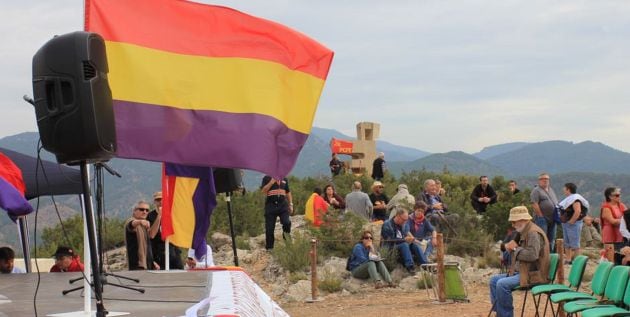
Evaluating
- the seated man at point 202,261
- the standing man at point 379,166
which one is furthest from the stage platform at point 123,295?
the standing man at point 379,166

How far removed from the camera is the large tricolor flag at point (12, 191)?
11.8m

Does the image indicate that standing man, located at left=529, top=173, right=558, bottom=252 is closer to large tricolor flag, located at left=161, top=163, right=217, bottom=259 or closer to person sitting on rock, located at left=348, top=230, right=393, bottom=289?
person sitting on rock, located at left=348, top=230, right=393, bottom=289

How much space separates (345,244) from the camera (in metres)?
22.1

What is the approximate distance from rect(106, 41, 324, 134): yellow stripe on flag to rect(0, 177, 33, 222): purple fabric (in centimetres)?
391

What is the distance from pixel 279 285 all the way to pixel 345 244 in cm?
220

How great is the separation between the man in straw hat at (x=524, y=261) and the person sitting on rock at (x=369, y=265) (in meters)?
6.70

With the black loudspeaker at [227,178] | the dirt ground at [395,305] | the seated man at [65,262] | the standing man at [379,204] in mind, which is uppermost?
the black loudspeaker at [227,178]

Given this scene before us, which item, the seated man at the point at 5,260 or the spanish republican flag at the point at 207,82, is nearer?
the spanish republican flag at the point at 207,82

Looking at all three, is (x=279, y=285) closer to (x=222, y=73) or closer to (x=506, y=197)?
(x=506, y=197)

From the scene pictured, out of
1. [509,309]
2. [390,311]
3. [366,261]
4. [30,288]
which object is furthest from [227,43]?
[366,261]

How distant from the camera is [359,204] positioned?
22359 mm

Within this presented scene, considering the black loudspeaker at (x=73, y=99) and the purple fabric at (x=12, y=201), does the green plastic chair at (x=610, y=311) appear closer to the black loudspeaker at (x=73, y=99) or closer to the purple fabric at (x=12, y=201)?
the black loudspeaker at (x=73, y=99)

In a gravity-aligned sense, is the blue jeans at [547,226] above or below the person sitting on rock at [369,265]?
above

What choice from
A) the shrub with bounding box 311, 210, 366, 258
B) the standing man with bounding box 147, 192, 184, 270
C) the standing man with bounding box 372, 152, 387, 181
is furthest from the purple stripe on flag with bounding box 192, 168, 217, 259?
the standing man with bounding box 372, 152, 387, 181
